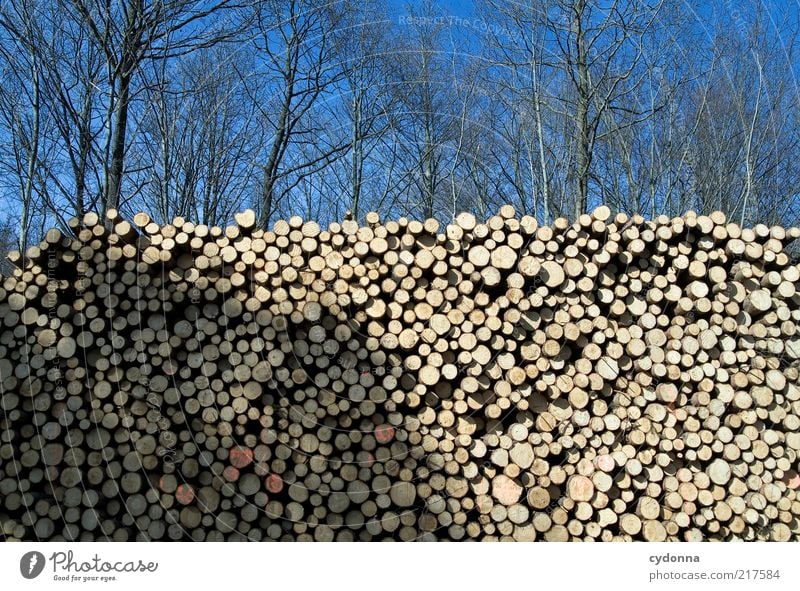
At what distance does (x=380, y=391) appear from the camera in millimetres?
4297

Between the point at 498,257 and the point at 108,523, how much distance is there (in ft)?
9.30

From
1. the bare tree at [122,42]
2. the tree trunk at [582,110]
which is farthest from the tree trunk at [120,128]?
the tree trunk at [582,110]

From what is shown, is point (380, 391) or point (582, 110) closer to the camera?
point (380, 391)

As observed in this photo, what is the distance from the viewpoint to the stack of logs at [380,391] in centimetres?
424

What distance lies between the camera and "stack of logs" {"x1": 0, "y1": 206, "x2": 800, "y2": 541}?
4.24 m

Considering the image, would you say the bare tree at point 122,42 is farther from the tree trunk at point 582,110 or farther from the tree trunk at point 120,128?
the tree trunk at point 582,110

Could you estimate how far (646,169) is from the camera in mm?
11188
